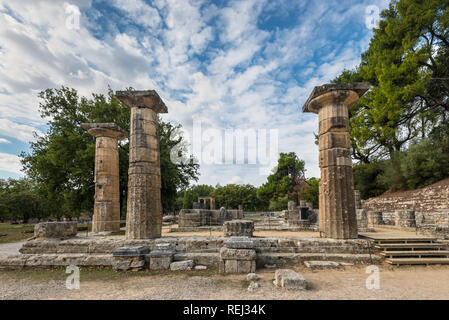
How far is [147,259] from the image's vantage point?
18.6 feet

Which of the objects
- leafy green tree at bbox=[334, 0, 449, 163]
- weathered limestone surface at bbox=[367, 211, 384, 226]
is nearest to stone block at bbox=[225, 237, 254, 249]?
weathered limestone surface at bbox=[367, 211, 384, 226]

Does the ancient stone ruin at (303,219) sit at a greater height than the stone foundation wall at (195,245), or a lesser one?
lesser

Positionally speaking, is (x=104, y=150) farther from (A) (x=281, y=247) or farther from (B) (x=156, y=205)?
(A) (x=281, y=247)

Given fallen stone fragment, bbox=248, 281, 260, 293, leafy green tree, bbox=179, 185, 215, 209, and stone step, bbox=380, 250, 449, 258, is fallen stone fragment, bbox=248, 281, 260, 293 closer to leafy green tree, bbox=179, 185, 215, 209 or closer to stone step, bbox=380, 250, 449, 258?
stone step, bbox=380, 250, 449, 258

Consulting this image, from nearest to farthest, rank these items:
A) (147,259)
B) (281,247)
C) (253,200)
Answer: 1. (147,259)
2. (281,247)
3. (253,200)

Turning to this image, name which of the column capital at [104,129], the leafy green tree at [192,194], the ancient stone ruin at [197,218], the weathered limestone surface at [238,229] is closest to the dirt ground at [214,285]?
the weathered limestone surface at [238,229]

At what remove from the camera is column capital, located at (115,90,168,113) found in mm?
6844

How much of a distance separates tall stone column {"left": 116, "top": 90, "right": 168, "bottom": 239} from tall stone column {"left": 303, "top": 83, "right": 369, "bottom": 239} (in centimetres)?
531

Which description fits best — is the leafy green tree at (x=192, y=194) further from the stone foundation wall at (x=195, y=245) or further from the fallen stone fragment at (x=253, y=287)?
the fallen stone fragment at (x=253, y=287)

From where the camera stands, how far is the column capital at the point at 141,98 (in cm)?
684

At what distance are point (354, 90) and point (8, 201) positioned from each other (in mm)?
36074

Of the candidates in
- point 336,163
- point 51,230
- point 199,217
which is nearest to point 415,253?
point 336,163
